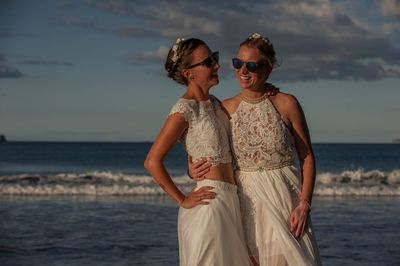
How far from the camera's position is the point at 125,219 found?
13844 millimetres

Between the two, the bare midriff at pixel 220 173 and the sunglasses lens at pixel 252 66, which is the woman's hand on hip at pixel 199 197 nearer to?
the bare midriff at pixel 220 173

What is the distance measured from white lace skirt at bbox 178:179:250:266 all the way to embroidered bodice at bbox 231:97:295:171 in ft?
0.72

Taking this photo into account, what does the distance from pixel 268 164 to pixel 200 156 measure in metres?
0.42

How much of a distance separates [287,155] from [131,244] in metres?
7.21

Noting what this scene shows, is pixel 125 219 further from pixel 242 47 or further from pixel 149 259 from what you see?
pixel 242 47

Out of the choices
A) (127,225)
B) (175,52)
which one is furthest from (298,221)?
(127,225)

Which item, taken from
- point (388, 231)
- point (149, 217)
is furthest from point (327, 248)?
point (149, 217)

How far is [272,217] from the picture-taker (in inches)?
162

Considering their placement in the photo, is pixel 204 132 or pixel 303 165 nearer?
pixel 204 132

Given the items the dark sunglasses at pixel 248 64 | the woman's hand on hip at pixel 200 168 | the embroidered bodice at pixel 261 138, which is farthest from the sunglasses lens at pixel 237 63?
the woman's hand on hip at pixel 200 168

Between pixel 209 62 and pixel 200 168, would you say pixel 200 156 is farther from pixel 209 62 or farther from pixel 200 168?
pixel 209 62

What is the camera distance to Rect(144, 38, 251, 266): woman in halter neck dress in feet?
13.1

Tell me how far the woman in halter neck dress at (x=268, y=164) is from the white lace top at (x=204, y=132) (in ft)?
0.26

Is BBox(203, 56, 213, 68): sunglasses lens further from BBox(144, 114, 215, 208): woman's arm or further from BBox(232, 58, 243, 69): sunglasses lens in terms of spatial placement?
BBox(144, 114, 215, 208): woman's arm
